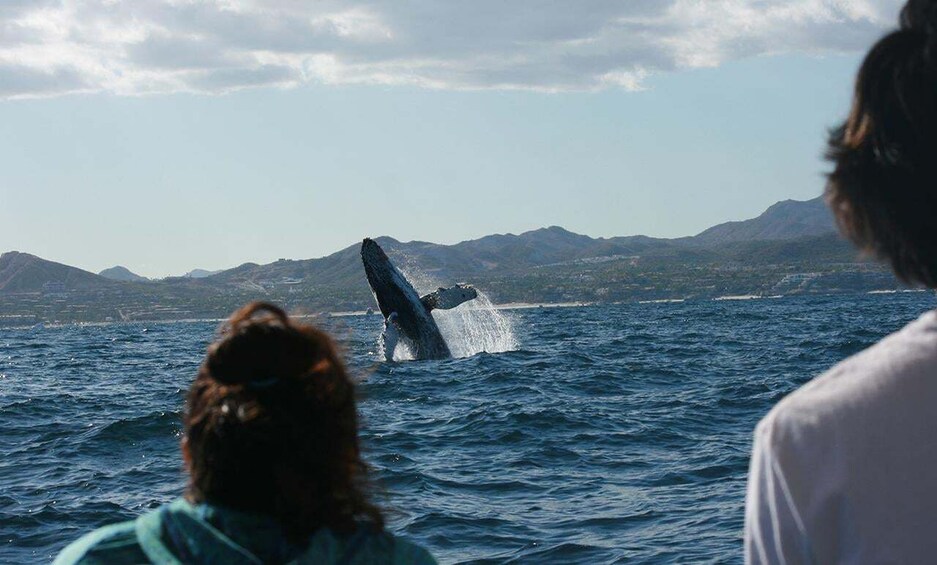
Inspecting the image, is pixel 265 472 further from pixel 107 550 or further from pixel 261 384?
pixel 107 550

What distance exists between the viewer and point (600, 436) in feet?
41.0

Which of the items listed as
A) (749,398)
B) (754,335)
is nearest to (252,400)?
(749,398)

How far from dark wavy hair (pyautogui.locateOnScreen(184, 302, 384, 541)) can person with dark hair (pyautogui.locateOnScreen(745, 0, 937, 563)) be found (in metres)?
0.69

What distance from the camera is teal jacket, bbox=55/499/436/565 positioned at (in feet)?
6.07

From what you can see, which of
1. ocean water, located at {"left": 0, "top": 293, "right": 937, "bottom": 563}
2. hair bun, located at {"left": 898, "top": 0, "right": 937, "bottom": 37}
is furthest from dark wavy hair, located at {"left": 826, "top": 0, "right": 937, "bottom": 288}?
ocean water, located at {"left": 0, "top": 293, "right": 937, "bottom": 563}

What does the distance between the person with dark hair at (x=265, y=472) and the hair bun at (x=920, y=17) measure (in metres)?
1.06

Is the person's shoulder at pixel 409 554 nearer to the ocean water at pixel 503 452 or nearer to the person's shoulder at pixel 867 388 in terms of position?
the ocean water at pixel 503 452

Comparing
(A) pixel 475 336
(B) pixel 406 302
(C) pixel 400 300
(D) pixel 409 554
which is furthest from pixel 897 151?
(A) pixel 475 336

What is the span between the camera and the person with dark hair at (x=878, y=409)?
163cm

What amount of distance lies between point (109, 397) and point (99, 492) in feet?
29.2

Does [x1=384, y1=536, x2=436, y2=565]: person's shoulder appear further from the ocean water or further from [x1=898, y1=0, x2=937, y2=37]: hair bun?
[x1=898, y1=0, x2=937, y2=37]: hair bun

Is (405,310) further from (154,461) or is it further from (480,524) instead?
(480,524)

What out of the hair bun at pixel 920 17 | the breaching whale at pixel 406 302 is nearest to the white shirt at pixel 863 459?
the hair bun at pixel 920 17

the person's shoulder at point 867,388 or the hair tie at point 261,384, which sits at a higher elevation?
the hair tie at point 261,384
